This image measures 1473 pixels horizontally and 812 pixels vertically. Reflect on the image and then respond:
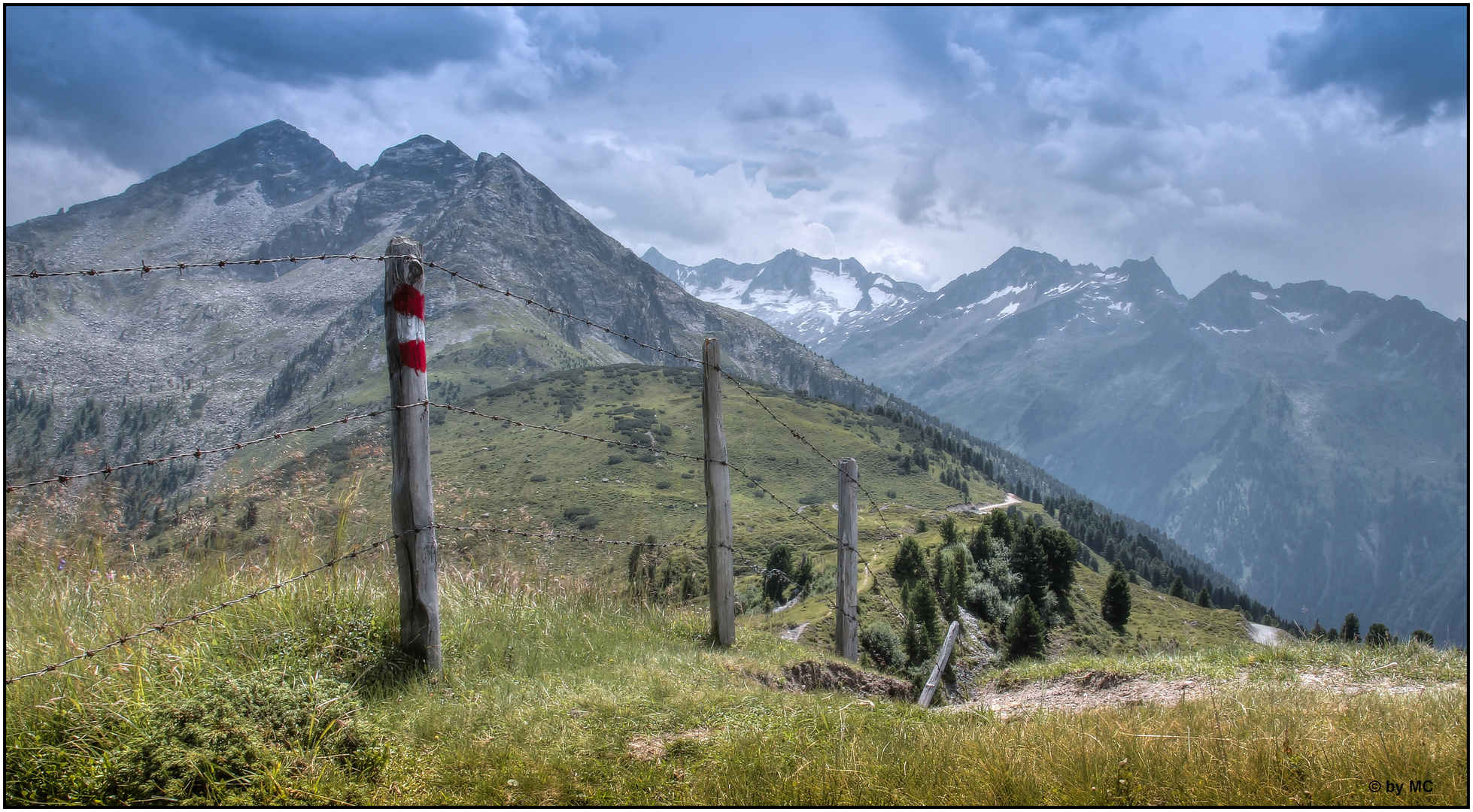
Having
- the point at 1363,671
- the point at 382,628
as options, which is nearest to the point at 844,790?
the point at 382,628

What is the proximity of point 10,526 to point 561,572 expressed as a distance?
224 inches

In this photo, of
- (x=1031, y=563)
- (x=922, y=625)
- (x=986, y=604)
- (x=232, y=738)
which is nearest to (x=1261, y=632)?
(x=1031, y=563)

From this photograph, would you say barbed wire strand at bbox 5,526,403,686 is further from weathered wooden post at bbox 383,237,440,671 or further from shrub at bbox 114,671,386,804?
shrub at bbox 114,671,386,804

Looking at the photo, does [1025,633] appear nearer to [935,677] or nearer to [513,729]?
[935,677]

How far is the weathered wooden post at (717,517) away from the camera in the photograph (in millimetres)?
9867

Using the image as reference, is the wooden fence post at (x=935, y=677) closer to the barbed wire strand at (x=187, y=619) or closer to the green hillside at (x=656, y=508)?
the green hillside at (x=656, y=508)

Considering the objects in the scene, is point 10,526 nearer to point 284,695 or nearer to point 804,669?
point 284,695

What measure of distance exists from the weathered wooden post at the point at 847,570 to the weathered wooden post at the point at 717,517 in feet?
8.51

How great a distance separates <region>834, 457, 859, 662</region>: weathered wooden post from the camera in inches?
473

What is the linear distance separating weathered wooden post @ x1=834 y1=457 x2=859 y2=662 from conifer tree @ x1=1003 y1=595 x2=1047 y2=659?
93.3 feet

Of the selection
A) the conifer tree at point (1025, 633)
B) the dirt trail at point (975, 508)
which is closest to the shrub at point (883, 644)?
the conifer tree at point (1025, 633)

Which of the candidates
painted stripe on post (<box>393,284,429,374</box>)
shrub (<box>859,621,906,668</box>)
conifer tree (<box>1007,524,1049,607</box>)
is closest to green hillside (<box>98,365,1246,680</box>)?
painted stripe on post (<box>393,284,429,374</box>)

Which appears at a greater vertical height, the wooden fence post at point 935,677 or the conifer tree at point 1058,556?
the wooden fence post at point 935,677

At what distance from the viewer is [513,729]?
584 cm
